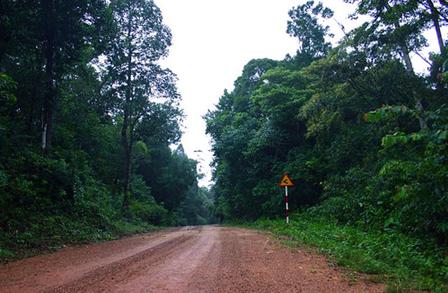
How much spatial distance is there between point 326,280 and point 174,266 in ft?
8.52

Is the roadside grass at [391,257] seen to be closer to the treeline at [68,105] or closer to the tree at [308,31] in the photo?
the treeline at [68,105]

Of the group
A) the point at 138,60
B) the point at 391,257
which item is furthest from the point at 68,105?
the point at 391,257

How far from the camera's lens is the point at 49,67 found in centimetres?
1399

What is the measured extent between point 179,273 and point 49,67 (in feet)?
38.0

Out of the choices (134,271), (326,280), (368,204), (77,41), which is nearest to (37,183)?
(77,41)

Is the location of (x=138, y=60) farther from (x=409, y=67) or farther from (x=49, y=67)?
(x=409, y=67)

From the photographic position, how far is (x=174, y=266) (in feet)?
20.6

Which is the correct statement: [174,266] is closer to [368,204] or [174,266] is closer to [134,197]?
[368,204]

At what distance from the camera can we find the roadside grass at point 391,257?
5160mm

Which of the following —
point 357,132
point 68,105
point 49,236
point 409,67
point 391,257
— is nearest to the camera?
point 391,257

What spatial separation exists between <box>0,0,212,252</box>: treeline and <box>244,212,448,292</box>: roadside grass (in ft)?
25.0

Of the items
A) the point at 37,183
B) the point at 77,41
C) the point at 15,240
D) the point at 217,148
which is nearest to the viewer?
the point at 15,240

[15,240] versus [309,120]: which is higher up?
[309,120]

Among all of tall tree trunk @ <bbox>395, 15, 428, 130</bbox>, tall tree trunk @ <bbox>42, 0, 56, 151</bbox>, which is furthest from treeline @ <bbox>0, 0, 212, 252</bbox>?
tall tree trunk @ <bbox>395, 15, 428, 130</bbox>
